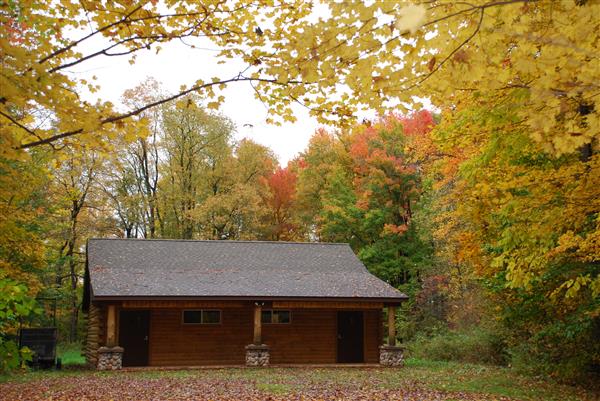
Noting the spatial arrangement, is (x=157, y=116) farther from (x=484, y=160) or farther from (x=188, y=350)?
(x=484, y=160)

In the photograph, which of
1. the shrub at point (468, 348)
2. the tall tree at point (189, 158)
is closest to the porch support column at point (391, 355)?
the shrub at point (468, 348)

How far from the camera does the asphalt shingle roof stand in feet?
58.7

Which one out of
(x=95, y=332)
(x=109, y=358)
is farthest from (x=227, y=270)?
(x=109, y=358)

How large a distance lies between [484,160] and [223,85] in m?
6.66

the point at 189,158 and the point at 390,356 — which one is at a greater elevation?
the point at 189,158

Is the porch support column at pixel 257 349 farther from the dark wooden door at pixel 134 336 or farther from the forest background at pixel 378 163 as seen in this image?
the forest background at pixel 378 163

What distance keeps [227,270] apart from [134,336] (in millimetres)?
3785

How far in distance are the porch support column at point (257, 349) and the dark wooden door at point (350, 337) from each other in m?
3.11

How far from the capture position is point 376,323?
2052 centimetres

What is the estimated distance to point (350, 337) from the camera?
66.1 ft

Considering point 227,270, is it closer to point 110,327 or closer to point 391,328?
point 110,327

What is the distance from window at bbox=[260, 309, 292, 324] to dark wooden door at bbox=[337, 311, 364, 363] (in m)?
1.80

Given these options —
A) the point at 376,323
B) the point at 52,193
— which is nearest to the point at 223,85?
the point at 376,323

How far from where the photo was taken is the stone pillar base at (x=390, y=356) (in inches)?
738
